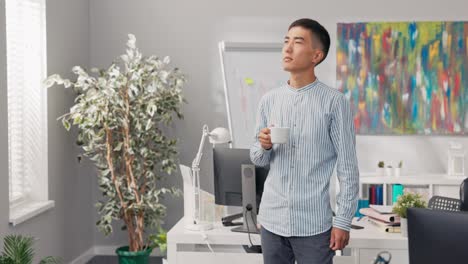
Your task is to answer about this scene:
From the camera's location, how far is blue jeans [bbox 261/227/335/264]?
2104 mm

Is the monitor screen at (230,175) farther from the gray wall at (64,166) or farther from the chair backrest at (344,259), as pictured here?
the gray wall at (64,166)

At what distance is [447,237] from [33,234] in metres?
2.99

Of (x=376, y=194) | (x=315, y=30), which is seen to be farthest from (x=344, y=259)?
(x=376, y=194)

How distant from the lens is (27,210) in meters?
3.71

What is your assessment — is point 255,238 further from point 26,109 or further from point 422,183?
point 422,183

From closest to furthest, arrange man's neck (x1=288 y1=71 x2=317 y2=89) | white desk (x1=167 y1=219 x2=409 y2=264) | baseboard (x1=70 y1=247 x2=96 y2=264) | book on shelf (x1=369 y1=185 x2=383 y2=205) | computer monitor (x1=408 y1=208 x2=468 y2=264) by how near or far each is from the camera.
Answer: computer monitor (x1=408 y1=208 x2=468 y2=264) < man's neck (x1=288 y1=71 x2=317 y2=89) < white desk (x1=167 y1=219 x2=409 y2=264) < book on shelf (x1=369 y1=185 x2=383 y2=205) < baseboard (x1=70 y1=247 x2=96 y2=264)

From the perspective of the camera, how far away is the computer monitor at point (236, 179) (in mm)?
2754

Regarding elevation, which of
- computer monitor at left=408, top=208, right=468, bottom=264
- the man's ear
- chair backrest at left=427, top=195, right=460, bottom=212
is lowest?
chair backrest at left=427, top=195, right=460, bottom=212

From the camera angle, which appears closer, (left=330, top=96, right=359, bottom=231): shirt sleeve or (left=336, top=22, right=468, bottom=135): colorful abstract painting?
(left=330, top=96, right=359, bottom=231): shirt sleeve

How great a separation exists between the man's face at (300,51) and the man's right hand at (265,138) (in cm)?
24

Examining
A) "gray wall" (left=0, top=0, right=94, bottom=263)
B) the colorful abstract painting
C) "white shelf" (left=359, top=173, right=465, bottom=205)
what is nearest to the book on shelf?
"white shelf" (left=359, top=173, right=465, bottom=205)

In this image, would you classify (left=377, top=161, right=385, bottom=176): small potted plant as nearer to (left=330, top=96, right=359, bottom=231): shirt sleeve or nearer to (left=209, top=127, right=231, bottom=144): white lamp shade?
(left=209, top=127, right=231, bottom=144): white lamp shade

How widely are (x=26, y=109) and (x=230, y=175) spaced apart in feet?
5.83

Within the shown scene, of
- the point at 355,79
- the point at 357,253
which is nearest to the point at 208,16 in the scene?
the point at 355,79
